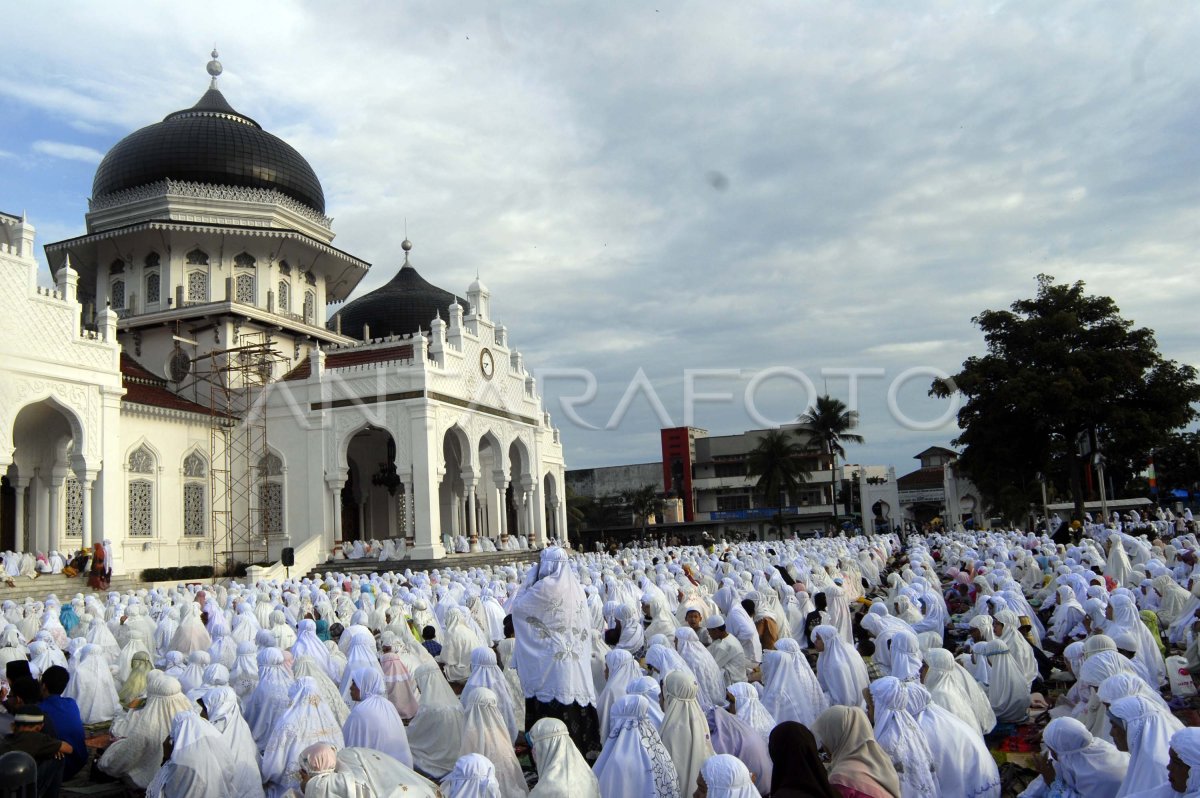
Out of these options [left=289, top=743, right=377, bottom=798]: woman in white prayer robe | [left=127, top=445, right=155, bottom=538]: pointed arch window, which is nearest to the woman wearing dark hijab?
[left=289, top=743, right=377, bottom=798]: woman in white prayer robe

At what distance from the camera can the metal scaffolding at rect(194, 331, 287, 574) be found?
23.9 metres

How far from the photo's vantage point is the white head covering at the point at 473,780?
3.92 meters

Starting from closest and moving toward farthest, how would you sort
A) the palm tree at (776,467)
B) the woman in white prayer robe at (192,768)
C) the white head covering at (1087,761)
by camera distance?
the white head covering at (1087,761) → the woman in white prayer robe at (192,768) → the palm tree at (776,467)

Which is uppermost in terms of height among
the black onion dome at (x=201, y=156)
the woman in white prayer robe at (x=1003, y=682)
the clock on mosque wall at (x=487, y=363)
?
the black onion dome at (x=201, y=156)

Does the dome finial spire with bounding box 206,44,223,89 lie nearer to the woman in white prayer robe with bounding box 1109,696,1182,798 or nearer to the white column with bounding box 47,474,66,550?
the white column with bounding box 47,474,66,550

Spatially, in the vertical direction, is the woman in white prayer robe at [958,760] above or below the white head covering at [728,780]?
below

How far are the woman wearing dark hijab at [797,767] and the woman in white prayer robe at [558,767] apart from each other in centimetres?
83

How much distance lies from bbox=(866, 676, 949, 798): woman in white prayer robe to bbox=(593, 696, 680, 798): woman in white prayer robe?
3.59 ft

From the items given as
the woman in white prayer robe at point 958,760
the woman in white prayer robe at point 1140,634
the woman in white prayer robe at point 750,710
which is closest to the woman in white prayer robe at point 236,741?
the woman in white prayer robe at point 750,710

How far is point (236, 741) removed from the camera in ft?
17.6

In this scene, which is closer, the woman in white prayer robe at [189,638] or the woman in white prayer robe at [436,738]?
the woman in white prayer robe at [436,738]

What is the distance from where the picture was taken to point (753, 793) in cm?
382

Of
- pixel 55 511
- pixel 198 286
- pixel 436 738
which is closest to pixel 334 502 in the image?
pixel 55 511

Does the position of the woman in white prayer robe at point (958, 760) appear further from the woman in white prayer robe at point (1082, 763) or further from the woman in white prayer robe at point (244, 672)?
the woman in white prayer robe at point (244, 672)
